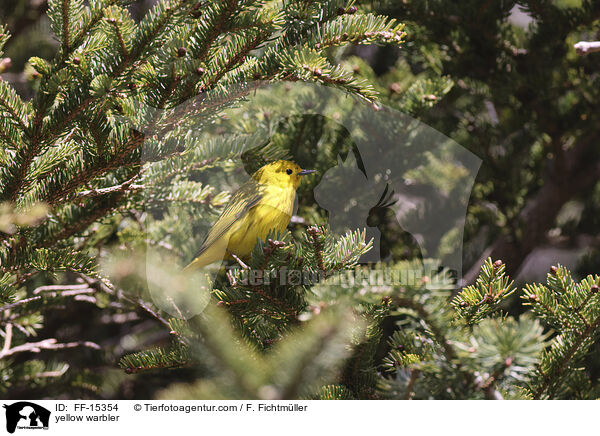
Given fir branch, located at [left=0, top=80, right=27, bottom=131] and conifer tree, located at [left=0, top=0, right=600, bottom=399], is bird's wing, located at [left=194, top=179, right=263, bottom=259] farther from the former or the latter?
fir branch, located at [left=0, top=80, right=27, bottom=131]

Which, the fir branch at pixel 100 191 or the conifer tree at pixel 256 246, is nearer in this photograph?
the conifer tree at pixel 256 246

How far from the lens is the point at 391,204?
1.16 metres

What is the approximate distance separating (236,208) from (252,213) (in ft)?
0.15

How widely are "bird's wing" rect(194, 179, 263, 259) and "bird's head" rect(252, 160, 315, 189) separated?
0.02m

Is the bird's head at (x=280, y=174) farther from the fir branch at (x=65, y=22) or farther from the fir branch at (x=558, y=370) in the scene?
the fir branch at (x=558, y=370)

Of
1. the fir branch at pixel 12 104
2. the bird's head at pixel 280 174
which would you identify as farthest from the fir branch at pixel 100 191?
the bird's head at pixel 280 174

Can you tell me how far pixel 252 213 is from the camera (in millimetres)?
937

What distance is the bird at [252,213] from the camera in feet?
3.01
